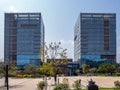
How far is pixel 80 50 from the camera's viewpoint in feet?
580

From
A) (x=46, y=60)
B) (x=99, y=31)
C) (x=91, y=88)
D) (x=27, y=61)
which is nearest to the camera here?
(x=91, y=88)

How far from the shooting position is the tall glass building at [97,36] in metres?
174

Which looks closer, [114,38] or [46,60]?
[46,60]

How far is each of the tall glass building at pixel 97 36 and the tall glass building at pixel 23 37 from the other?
22.6 m

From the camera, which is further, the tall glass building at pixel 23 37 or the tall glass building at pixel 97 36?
the tall glass building at pixel 97 36

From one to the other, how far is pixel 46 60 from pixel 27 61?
124885 mm

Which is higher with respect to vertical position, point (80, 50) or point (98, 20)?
point (98, 20)

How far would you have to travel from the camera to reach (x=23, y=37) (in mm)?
173625

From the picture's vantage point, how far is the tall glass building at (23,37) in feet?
559

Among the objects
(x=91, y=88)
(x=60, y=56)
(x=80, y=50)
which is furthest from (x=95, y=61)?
(x=91, y=88)

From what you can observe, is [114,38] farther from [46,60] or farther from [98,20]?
[46,60]

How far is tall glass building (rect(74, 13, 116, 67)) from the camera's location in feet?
570

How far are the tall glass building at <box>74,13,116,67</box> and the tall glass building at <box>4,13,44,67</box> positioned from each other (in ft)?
74.1

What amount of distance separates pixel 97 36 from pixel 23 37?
38.7 metres
